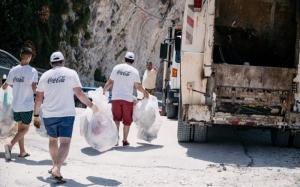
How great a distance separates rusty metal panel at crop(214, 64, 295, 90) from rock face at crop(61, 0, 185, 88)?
67.5 feet

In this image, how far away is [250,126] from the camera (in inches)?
364

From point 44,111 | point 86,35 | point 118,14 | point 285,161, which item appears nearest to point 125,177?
point 44,111

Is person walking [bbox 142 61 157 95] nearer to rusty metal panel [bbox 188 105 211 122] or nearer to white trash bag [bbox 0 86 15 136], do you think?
rusty metal panel [bbox 188 105 211 122]

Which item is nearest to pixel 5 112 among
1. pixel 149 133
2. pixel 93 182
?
pixel 93 182

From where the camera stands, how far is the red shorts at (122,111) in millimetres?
9336

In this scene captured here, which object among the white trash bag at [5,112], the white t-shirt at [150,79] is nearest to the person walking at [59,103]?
the white trash bag at [5,112]

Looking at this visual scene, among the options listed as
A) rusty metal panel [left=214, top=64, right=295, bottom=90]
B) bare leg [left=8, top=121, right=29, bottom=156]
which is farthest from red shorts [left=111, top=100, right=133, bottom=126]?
bare leg [left=8, top=121, right=29, bottom=156]

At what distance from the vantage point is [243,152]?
9.12 meters

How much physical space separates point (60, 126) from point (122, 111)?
277cm

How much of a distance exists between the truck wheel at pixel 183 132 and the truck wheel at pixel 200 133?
0.12m

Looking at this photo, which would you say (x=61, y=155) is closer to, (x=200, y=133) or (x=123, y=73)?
(x=123, y=73)

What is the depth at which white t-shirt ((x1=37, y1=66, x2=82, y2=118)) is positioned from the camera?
261 inches

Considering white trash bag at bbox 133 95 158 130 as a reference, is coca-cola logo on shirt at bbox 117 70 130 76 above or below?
above

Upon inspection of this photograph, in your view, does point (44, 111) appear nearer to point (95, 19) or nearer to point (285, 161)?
point (285, 161)
